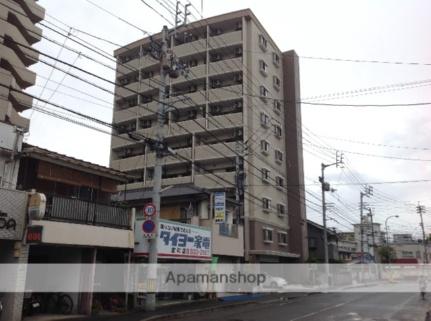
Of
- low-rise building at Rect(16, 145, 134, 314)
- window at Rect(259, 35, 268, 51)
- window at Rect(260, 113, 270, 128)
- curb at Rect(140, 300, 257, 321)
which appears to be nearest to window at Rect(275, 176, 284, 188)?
window at Rect(260, 113, 270, 128)

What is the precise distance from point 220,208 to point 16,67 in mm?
28495

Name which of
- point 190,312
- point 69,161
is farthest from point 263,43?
point 190,312

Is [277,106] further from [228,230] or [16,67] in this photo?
[16,67]

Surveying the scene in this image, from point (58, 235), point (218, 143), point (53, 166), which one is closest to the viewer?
point (58, 235)

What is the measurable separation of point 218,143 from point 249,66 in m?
9.47

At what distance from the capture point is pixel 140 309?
21.4 m

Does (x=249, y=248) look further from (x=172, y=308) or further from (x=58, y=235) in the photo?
(x=58, y=235)

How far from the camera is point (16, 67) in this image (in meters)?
45.0

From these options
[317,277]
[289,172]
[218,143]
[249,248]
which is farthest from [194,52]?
[317,277]

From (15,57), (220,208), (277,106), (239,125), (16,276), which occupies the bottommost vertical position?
(16,276)

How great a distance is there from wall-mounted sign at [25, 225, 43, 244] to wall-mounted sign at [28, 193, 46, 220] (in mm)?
363

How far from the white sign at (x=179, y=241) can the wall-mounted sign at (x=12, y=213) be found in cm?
652

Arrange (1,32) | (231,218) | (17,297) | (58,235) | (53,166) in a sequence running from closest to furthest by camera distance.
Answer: (17,297)
(58,235)
(53,166)
(231,218)
(1,32)

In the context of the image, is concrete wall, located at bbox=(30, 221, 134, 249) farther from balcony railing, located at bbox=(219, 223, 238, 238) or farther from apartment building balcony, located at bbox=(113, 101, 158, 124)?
→ apartment building balcony, located at bbox=(113, 101, 158, 124)
